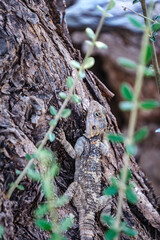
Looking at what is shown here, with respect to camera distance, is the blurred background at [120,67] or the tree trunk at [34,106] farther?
the blurred background at [120,67]

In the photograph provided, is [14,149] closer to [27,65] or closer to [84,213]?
[27,65]

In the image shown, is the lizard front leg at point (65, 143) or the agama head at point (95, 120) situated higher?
the agama head at point (95, 120)

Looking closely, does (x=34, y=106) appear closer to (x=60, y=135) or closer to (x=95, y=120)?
(x=60, y=135)

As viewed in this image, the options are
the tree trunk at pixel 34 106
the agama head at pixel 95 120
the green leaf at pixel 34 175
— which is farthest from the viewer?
the agama head at pixel 95 120

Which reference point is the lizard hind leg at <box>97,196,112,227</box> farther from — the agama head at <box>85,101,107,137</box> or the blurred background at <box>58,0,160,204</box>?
the blurred background at <box>58,0,160,204</box>

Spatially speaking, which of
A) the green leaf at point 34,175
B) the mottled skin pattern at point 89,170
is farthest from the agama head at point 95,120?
the green leaf at point 34,175

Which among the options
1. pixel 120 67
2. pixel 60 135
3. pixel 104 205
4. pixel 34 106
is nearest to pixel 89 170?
pixel 104 205

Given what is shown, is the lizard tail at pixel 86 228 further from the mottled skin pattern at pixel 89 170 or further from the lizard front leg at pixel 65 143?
the lizard front leg at pixel 65 143

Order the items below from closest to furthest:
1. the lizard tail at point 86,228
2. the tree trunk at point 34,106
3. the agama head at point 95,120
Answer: the tree trunk at point 34,106
the lizard tail at point 86,228
the agama head at point 95,120
